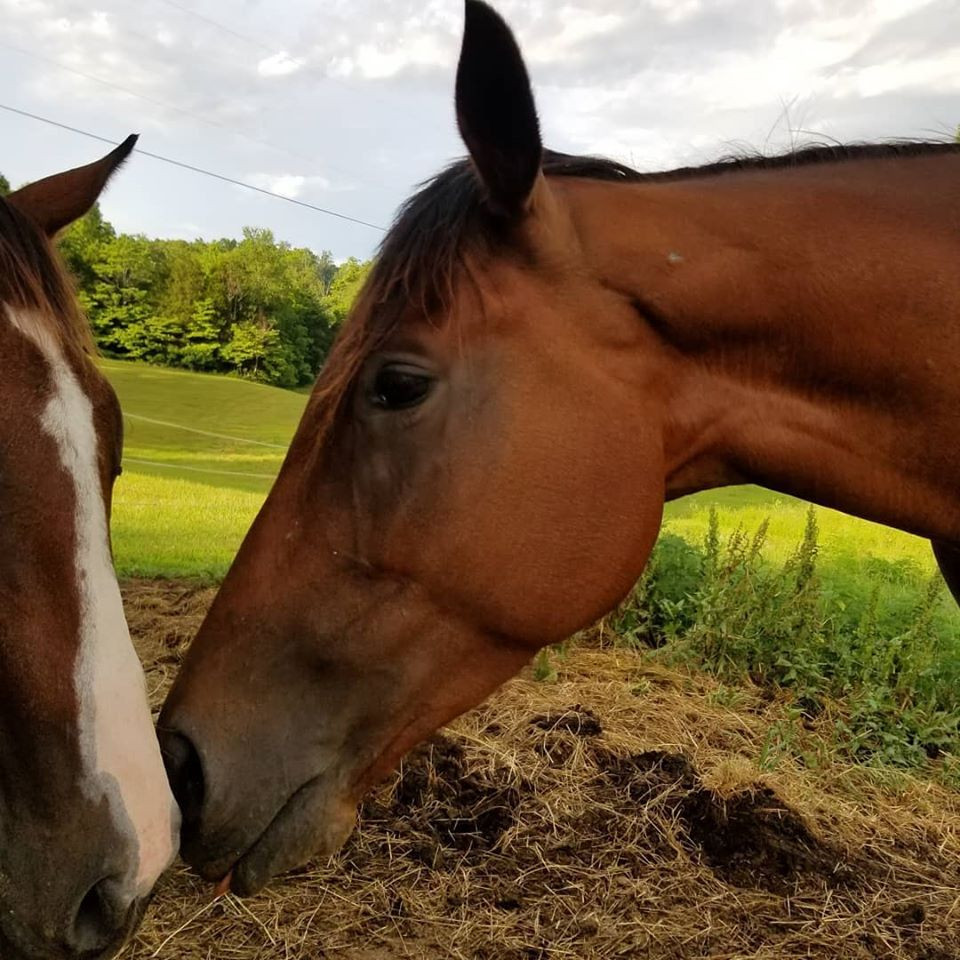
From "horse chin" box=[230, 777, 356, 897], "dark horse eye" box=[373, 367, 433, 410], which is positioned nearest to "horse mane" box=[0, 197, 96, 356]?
"dark horse eye" box=[373, 367, 433, 410]

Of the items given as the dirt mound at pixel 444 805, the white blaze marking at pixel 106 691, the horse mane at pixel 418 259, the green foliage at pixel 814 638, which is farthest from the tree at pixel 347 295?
the green foliage at pixel 814 638

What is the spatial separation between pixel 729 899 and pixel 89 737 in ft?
8.45

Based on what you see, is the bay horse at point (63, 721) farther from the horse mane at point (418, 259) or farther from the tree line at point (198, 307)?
the tree line at point (198, 307)

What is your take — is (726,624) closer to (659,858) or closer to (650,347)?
(659,858)

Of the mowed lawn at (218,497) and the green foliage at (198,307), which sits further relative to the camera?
the green foliage at (198,307)

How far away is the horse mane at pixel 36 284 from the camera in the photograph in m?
1.66

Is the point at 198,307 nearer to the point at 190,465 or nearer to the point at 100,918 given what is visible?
the point at 190,465

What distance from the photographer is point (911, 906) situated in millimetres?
3051

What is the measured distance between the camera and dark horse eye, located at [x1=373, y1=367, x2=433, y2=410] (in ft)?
5.10

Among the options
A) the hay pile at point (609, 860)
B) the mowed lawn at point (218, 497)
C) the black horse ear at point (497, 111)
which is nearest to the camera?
the black horse ear at point (497, 111)

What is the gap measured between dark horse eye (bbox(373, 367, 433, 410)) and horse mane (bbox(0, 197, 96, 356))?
736mm

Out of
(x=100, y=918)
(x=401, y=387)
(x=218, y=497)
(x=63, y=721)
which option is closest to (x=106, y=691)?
(x=63, y=721)

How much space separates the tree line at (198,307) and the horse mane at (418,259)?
34.3 ft

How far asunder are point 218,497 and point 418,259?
317 inches
